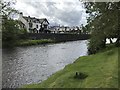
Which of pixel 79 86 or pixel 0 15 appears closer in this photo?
pixel 79 86

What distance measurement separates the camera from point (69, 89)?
15344mm

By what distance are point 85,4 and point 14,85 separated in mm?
17695

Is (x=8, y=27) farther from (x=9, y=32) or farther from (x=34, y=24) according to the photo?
(x=34, y=24)

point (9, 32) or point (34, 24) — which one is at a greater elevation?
point (34, 24)

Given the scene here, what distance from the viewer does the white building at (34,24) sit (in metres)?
139

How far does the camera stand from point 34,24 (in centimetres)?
14950

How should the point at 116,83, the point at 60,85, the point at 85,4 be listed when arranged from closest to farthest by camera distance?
the point at 116,83 < the point at 60,85 < the point at 85,4

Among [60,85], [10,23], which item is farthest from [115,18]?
[10,23]

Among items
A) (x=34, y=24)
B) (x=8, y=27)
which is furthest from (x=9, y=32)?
(x=34, y=24)

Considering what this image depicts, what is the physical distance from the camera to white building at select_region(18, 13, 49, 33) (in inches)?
5468

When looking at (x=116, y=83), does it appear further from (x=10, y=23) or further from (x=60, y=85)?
(x=10, y=23)

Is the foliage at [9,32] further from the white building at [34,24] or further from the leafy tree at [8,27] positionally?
the white building at [34,24]

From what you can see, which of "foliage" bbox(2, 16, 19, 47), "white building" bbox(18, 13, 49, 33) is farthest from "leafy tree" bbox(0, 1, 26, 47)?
"white building" bbox(18, 13, 49, 33)

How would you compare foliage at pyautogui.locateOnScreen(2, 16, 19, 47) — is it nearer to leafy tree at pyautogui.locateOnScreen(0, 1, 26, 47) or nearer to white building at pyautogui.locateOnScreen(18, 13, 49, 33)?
leafy tree at pyautogui.locateOnScreen(0, 1, 26, 47)
